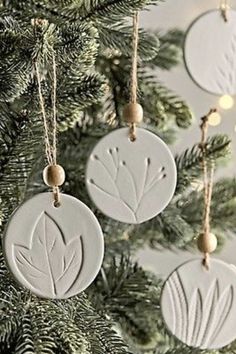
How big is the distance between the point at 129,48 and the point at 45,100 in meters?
0.14

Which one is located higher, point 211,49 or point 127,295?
point 211,49

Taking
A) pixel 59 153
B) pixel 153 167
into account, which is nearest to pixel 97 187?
pixel 153 167

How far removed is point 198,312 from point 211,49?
0.85 feet

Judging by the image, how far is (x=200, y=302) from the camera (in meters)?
0.74

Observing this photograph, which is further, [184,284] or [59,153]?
[59,153]

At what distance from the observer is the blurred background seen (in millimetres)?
1192

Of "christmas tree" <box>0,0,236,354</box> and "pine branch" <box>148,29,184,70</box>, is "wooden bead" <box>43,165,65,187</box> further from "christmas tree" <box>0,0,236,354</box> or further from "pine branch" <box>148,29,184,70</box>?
"pine branch" <box>148,29,184,70</box>

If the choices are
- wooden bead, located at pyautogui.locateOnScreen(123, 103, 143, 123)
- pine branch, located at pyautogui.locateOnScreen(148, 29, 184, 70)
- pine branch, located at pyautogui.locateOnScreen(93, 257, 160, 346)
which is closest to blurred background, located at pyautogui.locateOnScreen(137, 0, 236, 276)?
pine branch, located at pyautogui.locateOnScreen(148, 29, 184, 70)

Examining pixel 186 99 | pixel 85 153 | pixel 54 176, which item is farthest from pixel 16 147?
pixel 186 99

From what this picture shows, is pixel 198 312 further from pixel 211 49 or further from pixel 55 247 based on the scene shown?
pixel 211 49

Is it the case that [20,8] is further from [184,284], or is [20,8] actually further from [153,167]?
[184,284]

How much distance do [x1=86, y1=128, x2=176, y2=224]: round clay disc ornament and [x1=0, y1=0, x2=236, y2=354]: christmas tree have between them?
0.18 feet

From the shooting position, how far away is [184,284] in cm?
74

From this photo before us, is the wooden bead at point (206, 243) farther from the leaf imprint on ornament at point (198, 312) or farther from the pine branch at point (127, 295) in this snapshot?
the pine branch at point (127, 295)
